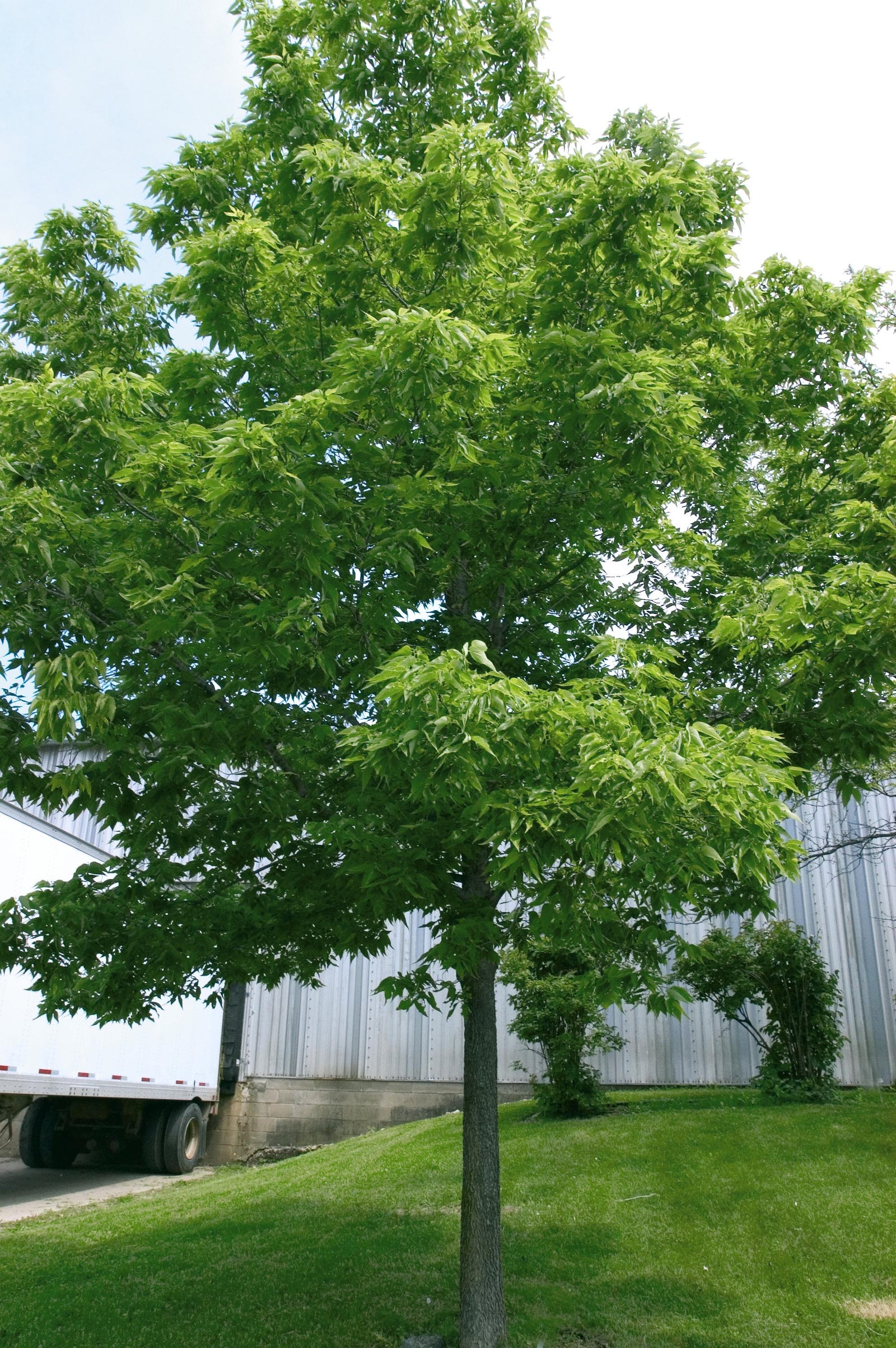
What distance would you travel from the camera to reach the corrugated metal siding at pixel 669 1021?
14.2m

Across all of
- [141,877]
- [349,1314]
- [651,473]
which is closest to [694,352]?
[651,473]

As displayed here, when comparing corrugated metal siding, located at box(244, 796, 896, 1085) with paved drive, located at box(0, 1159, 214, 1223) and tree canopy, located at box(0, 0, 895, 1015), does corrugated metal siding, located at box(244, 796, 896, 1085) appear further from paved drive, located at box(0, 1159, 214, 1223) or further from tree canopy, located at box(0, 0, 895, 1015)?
tree canopy, located at box(0, 0, 895, 1015)

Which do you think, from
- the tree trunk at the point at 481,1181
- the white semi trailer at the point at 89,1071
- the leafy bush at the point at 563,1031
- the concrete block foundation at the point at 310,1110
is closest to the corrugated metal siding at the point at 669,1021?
the concrete block foundation at the point at 310,1110

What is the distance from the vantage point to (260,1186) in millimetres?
12289

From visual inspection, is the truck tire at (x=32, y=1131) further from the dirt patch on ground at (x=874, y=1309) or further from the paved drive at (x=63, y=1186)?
the dirt patch on ground at (x=874, y=1309)

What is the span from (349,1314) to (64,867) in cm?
707

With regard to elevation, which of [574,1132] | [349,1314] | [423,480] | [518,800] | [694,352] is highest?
[694,352]

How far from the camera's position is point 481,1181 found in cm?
645

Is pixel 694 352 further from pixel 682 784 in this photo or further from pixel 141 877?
pixel 141 877

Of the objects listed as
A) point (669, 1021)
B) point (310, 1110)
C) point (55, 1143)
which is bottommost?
point (55, 1143)

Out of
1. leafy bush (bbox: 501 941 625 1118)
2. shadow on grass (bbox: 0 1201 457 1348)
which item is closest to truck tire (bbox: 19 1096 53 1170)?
shadow on grass (bbox: 0 1201 457 1348)

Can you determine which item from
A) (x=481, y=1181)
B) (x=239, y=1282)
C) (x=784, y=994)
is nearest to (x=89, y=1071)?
(x=239, y=1282)

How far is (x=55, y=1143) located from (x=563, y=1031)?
29.3 ft

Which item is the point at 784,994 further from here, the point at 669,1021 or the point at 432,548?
the point at 432,548
